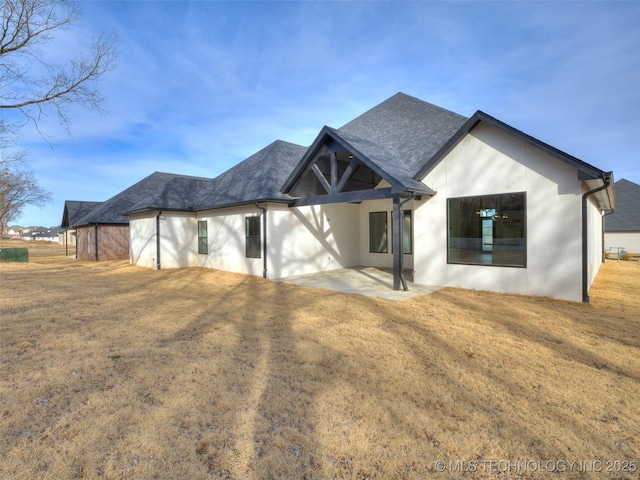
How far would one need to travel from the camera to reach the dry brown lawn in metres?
Result: 2.48

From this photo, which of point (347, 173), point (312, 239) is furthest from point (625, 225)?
point (347, 173)

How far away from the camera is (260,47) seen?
17.8 metres

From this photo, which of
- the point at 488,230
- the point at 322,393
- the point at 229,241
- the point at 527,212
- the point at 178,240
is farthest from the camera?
the point at 178,240

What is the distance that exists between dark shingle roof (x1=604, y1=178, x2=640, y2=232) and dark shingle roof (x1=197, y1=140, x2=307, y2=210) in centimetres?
2639

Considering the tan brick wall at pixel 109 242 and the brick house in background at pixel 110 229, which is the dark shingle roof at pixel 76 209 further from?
the tan brick wall at pixel 109 242

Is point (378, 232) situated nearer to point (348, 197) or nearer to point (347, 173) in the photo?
point (348, 197)

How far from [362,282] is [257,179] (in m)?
6.22

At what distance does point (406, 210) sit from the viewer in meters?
13.3

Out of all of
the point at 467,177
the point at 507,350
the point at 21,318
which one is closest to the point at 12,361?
the point at 21,318

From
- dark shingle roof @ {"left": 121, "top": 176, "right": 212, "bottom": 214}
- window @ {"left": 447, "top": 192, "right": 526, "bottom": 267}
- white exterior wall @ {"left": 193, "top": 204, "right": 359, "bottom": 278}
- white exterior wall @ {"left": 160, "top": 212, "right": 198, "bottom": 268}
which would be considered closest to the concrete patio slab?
white exterior wall @ {"left": 193, "top": 204, "right": 359, "bottom": 278}

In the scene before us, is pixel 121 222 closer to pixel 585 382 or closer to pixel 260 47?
pixel 260 47

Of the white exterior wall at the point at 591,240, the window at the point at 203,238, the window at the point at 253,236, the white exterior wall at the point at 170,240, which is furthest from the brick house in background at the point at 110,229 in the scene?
the white exterior wall at the point at 591,240

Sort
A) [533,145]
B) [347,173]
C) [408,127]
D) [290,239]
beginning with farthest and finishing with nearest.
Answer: [408,127]
[290,239]
[347,173]
[533,145]

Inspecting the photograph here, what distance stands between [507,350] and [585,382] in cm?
108
